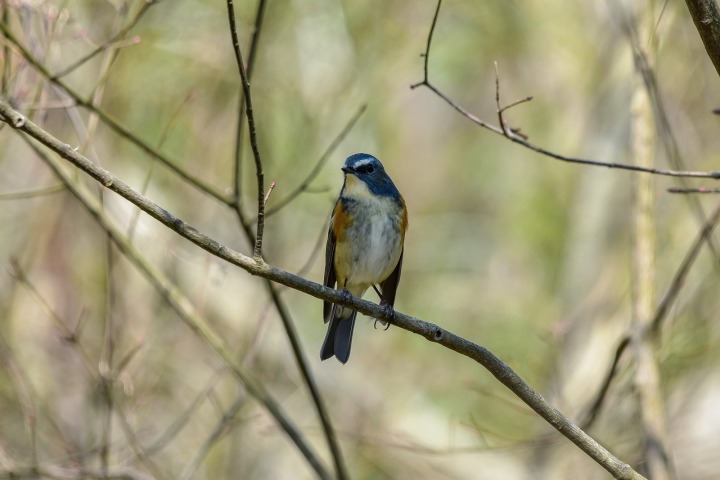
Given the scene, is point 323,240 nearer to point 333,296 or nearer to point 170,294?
point 170,294

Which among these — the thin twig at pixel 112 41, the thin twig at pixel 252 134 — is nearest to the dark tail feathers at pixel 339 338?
the thin twig at pixel 112 41

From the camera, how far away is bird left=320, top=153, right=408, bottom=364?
18.0 feet

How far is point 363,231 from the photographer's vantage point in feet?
18.0

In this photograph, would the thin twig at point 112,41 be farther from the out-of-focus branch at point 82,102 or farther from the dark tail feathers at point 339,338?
the dark tail feathers at point 339,338

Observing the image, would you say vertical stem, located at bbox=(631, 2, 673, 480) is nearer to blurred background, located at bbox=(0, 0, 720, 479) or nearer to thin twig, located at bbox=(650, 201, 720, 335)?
thin twig, located at bbox=(650, 201, 720, 335)

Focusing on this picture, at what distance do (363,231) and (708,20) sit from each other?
2920mm

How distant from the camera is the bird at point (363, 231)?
5.49 m

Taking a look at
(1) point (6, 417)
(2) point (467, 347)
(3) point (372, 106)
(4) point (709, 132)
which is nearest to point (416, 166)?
(3) point (372, 106)

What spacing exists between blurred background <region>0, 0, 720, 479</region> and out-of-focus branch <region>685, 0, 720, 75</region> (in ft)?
12.1

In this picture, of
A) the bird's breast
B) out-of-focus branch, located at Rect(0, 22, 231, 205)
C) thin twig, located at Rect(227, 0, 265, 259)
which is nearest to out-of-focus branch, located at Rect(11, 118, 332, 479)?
out-of-focus branch, located at Rect(0, 22, 231, 205)

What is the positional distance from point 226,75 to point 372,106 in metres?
1.56

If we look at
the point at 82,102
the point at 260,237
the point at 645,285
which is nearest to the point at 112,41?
the point at 82,102

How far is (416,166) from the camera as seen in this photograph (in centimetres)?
1277

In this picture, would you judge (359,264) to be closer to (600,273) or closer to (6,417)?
(600,273)
